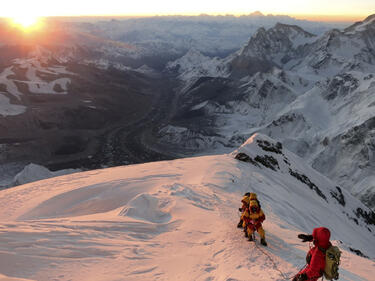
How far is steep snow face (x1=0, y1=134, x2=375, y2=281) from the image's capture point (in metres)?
9.14

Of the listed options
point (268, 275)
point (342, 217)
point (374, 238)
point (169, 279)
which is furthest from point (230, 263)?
point (374, 238)

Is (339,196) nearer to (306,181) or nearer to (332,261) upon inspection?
(306,181)

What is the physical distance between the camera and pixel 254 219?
11.0 metres

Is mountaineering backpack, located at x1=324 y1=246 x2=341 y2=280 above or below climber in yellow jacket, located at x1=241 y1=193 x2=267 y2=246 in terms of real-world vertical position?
above

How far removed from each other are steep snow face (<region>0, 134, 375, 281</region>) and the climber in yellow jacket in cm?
39

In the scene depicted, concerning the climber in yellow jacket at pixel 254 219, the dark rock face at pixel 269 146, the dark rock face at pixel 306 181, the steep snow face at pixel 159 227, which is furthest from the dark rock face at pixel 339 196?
the climber in yellow jacket at pixel 254 219

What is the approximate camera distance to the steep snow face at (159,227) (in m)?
9.14

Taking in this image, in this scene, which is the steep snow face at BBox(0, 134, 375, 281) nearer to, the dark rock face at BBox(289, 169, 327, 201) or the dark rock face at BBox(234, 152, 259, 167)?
the dark rock face at BBox(234, 152, 259, 167)

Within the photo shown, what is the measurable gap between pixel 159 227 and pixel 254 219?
4208 mm

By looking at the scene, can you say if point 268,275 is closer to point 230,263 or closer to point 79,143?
point 230,263

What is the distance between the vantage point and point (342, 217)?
30812mm

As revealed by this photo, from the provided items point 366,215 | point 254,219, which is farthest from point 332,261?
point 366,215

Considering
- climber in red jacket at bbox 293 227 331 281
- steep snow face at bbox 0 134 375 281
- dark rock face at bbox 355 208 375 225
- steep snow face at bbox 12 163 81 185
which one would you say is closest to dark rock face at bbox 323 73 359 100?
dark rock face at bbox 355 208 375 225

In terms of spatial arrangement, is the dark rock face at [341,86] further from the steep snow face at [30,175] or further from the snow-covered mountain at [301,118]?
the steep snow face at [30,175]
